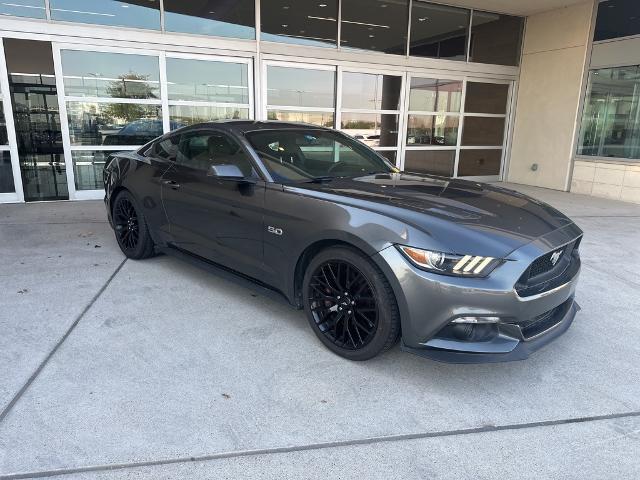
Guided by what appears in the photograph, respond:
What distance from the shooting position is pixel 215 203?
3666mm

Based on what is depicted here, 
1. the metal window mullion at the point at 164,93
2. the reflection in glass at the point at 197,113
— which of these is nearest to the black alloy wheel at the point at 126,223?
the reflection in glass at the point at 197,113

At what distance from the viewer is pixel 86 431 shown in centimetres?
224

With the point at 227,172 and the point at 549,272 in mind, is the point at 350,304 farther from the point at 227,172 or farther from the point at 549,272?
the point at 227,172

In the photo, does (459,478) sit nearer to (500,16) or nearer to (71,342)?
(71,342)

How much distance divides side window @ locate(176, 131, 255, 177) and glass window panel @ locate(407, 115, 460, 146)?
744 cm

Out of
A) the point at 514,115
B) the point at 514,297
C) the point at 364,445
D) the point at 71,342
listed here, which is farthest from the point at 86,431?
the point at 514,115

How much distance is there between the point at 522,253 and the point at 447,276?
17.4 inches

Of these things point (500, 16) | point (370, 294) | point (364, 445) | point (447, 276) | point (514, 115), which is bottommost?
point (364, 445)

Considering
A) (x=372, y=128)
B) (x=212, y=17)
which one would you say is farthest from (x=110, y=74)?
(x=372, y=128)

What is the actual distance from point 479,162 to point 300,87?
17.2 ft

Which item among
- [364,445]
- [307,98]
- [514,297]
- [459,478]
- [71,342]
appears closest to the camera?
[459,478]

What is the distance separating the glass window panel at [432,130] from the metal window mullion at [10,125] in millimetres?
7714

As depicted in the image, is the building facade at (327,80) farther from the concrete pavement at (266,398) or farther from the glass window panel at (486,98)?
the concrete pavement at (266,398)

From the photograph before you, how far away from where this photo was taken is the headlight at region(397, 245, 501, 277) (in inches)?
96.0
